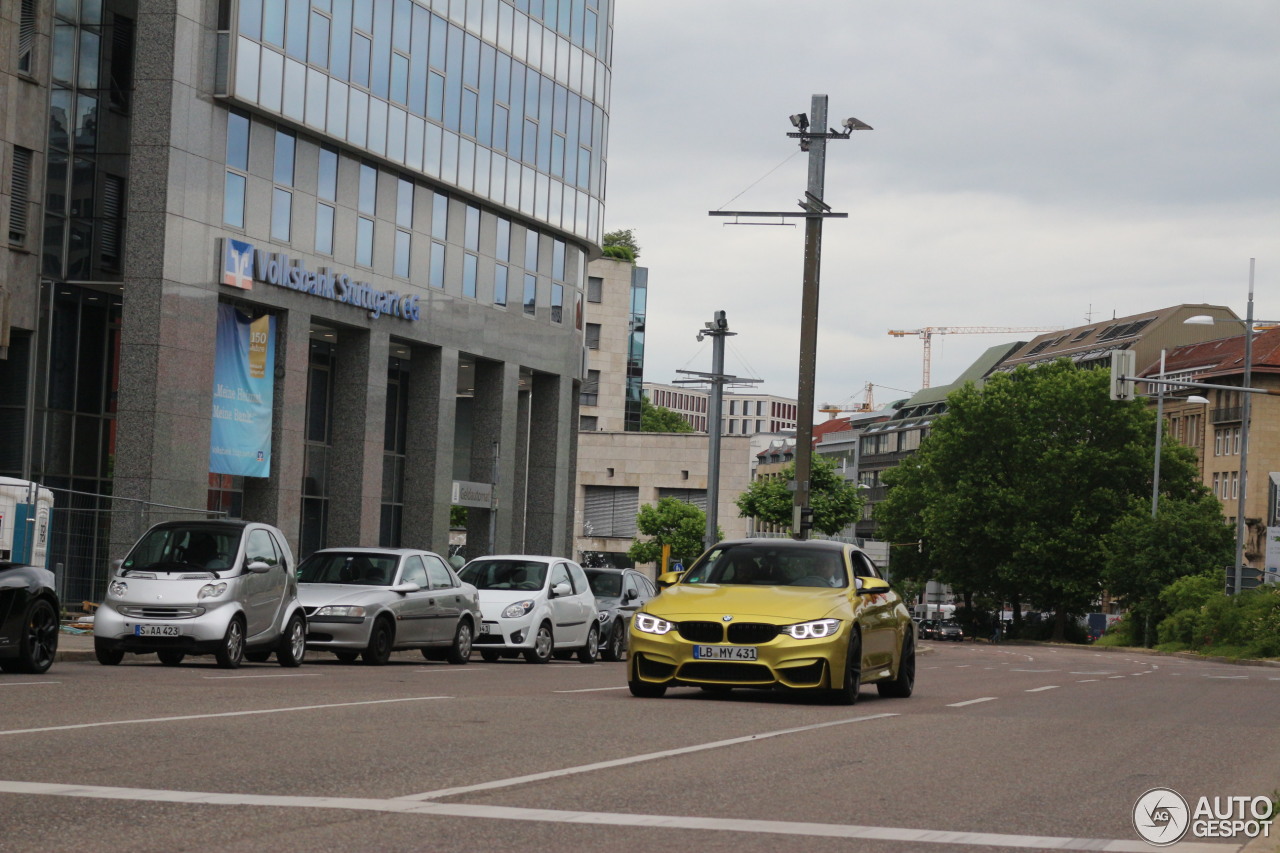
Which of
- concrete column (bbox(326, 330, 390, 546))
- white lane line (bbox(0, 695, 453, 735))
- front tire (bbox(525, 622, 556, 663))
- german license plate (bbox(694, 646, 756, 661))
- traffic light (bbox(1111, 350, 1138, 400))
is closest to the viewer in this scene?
white lane line (bbox(0, 695, 453, 735))

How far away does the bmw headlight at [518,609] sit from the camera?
→ 28453mm

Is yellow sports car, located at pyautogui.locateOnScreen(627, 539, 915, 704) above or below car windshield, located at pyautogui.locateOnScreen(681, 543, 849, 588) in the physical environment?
below

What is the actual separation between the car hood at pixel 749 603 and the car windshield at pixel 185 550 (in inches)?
271

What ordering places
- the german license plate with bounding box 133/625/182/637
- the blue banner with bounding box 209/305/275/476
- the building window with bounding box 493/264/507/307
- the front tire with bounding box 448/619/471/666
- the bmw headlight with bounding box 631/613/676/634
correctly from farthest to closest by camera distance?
the building window with bounding box 493/264/507/307 → the blue banner with bounding box 209/305/275/476 → the front tire with bounding box 448/619/471/666 → the german license plate with bounding box 133/625/182/637 → the bmw headlight with bounding box 631/613/676/634

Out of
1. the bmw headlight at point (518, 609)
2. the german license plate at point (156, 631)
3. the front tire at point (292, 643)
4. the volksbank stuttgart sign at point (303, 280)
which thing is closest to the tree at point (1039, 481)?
the volksbank stuttgart sign at point (303, 280)

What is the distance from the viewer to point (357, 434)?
45.0m

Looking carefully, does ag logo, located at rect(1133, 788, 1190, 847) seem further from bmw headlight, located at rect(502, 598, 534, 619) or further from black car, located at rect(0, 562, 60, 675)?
bmw headlight, located at rect(502, 598, 534, 619)

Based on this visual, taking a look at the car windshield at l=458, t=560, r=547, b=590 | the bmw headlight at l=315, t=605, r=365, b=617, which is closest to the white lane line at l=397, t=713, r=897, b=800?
the bmw headlight at l=315, t=605, r=365, b=617

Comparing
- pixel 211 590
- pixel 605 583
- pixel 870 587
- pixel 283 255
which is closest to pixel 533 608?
pixel 605 583

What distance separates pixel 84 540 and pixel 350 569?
8107 mm

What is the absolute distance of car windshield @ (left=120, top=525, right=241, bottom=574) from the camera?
73.1ft

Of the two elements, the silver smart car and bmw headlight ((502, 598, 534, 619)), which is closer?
the silver smart car

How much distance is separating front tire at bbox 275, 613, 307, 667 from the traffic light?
23.9 m

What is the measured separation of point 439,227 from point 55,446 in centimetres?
1281
